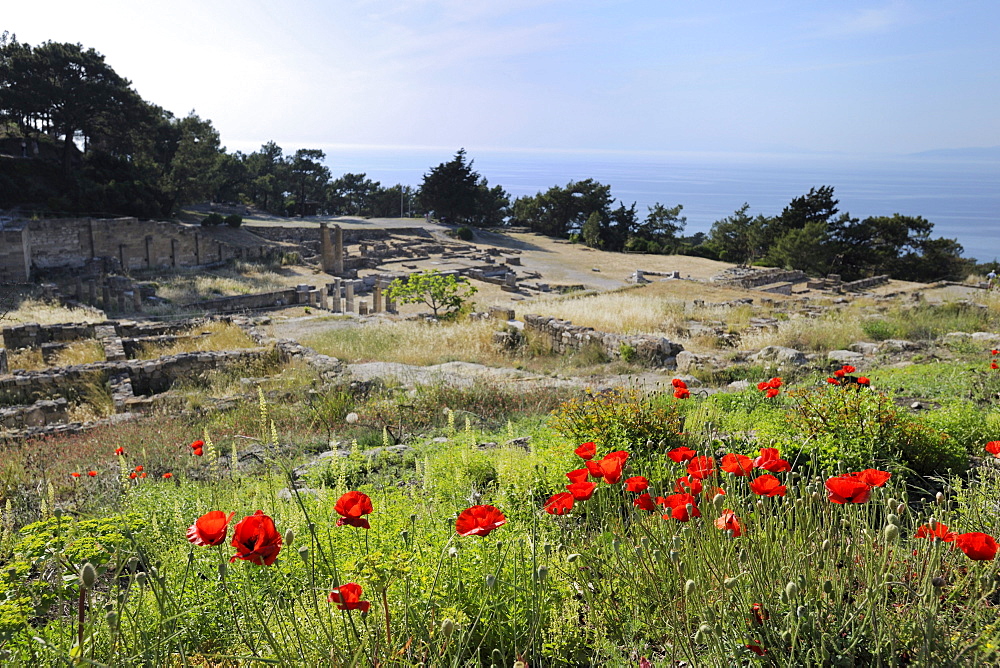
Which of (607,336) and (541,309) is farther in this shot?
(541,309)

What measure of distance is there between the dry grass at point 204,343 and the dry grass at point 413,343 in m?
1.58

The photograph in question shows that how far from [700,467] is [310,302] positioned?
25.1 metres

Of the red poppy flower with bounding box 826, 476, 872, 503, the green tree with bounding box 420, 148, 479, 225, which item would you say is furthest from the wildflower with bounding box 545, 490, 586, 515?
the green tree with bounding box 420, 148, 479, 225

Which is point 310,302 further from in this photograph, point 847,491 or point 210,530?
point 847,491

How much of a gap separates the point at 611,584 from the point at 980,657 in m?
1.24

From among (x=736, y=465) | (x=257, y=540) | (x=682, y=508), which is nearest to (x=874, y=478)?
(x=736, y=465)

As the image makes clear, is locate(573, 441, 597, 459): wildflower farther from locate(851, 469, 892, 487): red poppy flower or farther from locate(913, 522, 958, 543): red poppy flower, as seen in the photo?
locate(913, 522, 958, 543): red poppy flower

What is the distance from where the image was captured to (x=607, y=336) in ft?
45.6

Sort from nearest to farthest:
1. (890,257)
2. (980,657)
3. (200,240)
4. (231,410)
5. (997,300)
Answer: (980,657), (231,410), (997,300), (200,240), (890,257)

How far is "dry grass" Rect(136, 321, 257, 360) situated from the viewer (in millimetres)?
14305

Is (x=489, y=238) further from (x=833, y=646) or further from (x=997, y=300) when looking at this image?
(x=833, y=646)

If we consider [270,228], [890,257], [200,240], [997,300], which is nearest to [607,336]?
[997,300]

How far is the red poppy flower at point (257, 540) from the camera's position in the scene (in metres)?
1.70

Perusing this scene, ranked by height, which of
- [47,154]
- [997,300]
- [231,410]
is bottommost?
[231,410]
